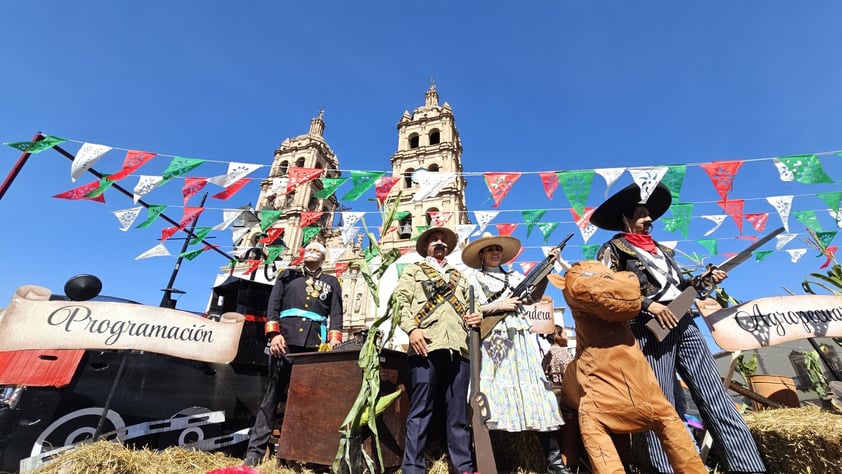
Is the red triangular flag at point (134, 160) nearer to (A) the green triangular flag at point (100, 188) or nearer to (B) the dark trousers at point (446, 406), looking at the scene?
(A) the green triangular flag at point (100, 188)

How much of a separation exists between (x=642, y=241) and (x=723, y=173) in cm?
394

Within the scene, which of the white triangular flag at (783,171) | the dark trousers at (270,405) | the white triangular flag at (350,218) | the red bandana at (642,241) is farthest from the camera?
the white triangular flag at (350,218)

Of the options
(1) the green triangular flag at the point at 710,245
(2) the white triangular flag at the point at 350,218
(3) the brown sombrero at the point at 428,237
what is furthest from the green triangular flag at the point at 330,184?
(1) the green triangular flag at the point at 710,245

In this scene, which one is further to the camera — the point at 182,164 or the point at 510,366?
the point at 182,164

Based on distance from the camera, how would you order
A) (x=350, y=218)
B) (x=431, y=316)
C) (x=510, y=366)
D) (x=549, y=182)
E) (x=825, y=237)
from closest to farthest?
1. (x=431, y=316)
2. (x=510, y=366)
3. (x=549, y=182)
4. (x=825, y=237)
5. (x=350, y=218)

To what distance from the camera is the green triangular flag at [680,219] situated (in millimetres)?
6996

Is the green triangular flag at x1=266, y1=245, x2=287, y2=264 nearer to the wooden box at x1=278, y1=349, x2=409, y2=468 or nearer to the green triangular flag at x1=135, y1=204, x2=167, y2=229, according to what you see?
the green triangular flag at x1=135, y1=204, x2=167, y2=229

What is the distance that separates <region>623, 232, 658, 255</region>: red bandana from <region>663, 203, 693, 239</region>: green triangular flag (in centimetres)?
512

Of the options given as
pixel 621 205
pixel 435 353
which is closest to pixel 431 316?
pixel 435 353

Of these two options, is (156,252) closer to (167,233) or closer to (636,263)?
(167,233)

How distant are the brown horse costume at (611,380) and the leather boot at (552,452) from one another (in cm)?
42

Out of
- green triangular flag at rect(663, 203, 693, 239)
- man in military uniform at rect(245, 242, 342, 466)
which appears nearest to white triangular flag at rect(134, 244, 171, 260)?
man in military uniform at rect(245, 242, 342, 466)

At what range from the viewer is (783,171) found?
5.14 metres

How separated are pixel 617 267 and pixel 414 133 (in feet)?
106
